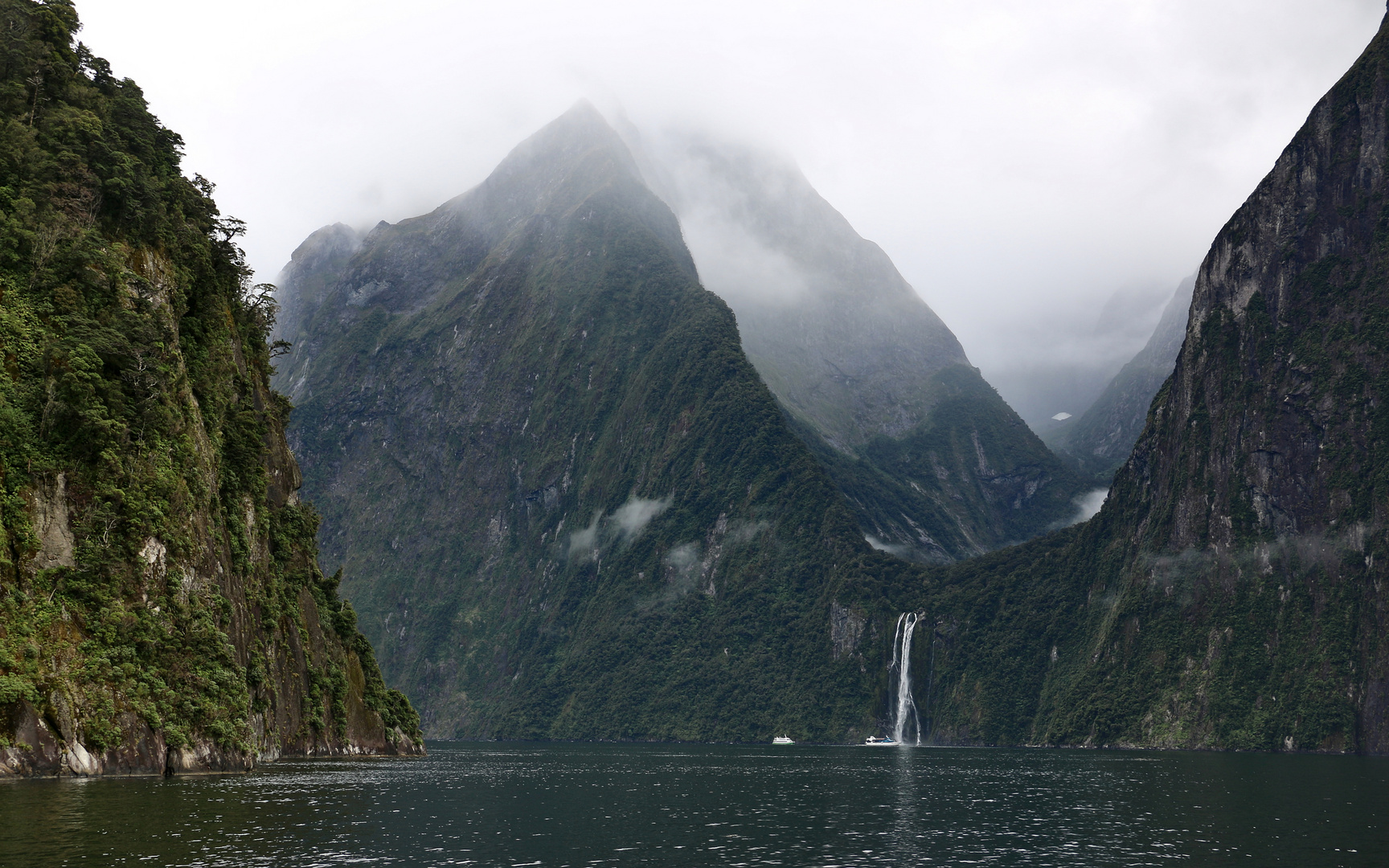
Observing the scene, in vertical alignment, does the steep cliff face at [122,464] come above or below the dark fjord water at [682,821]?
above

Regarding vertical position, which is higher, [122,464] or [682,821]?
[122,464]

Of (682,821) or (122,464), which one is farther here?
(122,464)

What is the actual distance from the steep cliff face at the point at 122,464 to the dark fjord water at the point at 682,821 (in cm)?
520

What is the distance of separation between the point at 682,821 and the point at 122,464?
4165 centimetres

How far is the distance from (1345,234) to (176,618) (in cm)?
19744

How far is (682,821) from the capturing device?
5631 cm

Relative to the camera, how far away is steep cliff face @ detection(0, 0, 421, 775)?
2473 inches

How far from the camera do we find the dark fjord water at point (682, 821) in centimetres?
4100

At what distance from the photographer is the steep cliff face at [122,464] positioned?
6281cm

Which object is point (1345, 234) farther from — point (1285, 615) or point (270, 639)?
point (270, 639)

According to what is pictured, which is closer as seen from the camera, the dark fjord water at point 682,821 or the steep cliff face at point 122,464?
the dark fjord water at point 682,821

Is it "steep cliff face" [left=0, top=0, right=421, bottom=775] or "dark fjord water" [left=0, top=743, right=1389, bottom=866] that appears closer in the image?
"dark fjord water" [left=0, top=743, right=1389, bottom=866]

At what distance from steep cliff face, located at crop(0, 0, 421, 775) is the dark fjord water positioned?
5198 mm

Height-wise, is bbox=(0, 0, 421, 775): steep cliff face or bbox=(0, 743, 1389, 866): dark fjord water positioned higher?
bbox=(0, 0, 421, 775): steep cliff face
